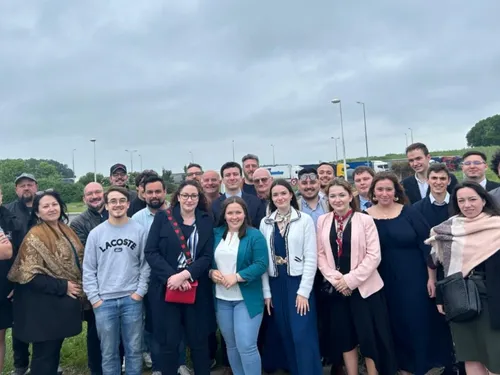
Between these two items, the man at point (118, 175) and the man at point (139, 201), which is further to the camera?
the man at point (118, 175)

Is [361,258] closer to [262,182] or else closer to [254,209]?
[254,209]

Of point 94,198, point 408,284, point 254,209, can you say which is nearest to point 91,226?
point 94,198

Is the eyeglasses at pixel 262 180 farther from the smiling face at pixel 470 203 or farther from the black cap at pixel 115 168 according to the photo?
the smiling face at pixel 470 203

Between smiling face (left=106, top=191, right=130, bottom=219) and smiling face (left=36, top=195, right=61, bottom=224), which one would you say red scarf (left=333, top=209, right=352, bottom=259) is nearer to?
smiling face (left=106, top=191, right=130, bottom=219)

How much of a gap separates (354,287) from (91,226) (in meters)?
3.02

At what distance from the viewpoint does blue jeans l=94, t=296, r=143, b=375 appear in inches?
155

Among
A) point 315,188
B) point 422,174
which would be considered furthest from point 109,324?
point 422,174

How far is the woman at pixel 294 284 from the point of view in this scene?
3.87 meters

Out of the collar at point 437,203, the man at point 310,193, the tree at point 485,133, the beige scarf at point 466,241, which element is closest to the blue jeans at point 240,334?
the man at point 310,193

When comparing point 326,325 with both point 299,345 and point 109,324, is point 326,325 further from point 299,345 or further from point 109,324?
point 109,324

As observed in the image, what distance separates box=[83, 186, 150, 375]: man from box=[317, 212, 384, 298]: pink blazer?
72.2 inches

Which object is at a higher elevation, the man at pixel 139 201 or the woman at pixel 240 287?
the man at pixel 139 201

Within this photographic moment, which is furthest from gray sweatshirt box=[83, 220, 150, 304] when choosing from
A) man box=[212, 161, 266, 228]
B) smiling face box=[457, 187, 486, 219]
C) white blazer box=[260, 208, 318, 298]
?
smiling face box=[457, 187, 486, 219]

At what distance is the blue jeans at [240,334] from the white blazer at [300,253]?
1.07ft
